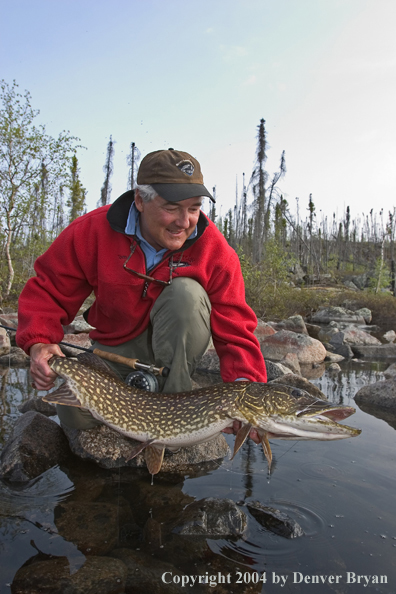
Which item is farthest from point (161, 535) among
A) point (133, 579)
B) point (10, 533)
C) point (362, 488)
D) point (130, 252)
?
point (130, 252)

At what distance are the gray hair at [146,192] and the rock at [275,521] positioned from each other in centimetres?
222

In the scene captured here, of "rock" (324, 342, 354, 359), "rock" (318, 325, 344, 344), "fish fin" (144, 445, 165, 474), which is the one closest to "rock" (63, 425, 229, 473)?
"fish fin" (144, 445, 165, 474)

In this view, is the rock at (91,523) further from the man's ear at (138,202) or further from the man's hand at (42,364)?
the man's ear at (138,202)

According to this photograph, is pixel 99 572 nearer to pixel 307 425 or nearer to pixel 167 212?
pixel 307 425

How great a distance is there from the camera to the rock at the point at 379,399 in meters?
5.13

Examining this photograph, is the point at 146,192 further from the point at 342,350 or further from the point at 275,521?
the point at 342,350

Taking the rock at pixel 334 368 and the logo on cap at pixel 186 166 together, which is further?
the rock at pixel 334 368

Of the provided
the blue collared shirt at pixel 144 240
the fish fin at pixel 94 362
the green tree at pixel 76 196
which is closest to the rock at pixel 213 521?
the fish fin at pixel 94 362

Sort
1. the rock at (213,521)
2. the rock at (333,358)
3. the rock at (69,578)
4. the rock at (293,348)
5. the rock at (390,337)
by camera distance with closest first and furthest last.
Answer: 1. the rock at (69,578)
2. the rock at (213,521)
3. the rock at (293,348)
4. the rock at (333,358)
5. the rock at (390,337)

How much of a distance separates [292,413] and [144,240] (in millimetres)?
1742

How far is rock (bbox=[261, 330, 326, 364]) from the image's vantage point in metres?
9.06

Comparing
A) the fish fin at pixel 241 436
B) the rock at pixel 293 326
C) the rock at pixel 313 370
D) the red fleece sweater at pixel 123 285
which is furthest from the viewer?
the rock at pixel 293 326

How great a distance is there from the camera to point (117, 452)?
3338 millimetres

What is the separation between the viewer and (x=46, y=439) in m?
3.40
